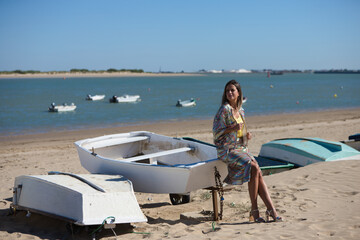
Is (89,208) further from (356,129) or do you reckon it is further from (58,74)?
(58,74)

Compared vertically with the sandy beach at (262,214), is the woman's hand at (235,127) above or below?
above

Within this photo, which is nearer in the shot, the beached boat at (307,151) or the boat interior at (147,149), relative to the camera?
the boat interior at (147,149)

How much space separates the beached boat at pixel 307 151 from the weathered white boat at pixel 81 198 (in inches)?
178

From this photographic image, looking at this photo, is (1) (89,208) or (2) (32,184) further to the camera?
(2) (32,184)

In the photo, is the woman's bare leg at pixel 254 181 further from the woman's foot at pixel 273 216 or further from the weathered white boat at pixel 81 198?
the weathered white boat at pixel 81 198

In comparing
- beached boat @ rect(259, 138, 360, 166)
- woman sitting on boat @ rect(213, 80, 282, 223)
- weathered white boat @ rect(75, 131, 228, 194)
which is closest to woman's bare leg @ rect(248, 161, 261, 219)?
woman sitting on boat @ rect(213, 80, 282, 223)

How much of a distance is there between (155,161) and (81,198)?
120 inches

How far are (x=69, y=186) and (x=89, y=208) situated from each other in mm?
535

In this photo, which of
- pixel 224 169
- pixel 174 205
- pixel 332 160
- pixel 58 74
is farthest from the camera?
pixel 58 74

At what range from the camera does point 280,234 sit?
4582 millimetres

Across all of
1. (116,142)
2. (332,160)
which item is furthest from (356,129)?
(116,142)

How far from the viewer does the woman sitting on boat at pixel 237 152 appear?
522 cm

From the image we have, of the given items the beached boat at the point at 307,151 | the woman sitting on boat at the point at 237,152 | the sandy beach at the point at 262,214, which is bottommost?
the sandy beach at the point at 262,214

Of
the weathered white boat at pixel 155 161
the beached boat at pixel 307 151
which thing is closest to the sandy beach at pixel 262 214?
the beached boat at pixel 307 151
